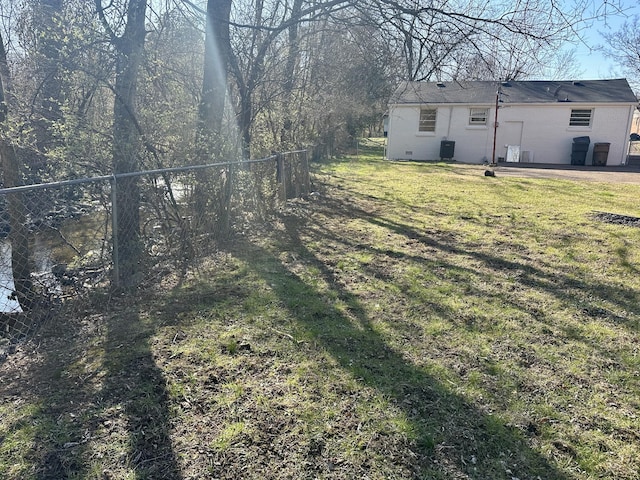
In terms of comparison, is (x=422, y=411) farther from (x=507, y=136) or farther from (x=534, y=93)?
(x=534, y=93)

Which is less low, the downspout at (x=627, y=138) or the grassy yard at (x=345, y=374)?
the downspout at (x=627, y=138)

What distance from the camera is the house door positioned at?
21.6 m

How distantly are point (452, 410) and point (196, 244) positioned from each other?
4.00m

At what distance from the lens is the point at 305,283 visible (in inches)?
191

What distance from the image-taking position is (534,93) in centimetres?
2188

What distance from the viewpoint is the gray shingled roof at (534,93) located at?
20547 millimetres

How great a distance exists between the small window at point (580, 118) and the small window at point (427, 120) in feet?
21.1

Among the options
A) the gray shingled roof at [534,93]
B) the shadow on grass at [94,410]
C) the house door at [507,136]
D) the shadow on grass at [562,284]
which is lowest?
the shadow on grass at [94,410]

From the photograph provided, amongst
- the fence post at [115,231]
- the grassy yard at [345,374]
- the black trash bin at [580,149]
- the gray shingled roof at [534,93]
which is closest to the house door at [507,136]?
the gray shingled roof at [534,93]

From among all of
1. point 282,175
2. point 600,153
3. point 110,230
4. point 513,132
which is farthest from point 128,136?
point 600,153

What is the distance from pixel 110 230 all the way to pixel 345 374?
3453 mm

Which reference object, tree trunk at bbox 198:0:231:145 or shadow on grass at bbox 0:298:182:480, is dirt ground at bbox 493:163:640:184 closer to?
tree trunk at bbox 198:0:231:145

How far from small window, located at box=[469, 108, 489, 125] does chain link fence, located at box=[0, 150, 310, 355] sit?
17778 millimetres

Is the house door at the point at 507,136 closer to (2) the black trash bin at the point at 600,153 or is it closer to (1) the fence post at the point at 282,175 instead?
(2) the black trash bin at the point at 600,153
